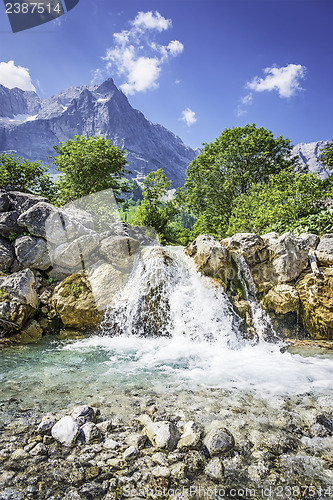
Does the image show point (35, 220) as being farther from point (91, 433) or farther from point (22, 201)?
point (91, 433)

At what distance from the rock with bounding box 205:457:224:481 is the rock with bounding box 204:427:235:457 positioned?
0.37ft

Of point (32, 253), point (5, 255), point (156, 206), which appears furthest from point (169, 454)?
point (156, 206)

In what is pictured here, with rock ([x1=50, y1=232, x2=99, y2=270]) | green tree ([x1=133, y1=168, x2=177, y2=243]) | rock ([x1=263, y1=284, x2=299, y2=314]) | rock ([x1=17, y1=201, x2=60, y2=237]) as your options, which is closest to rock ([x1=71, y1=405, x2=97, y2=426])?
rock ([x1=50, y1=232, x2=99, y2=270])

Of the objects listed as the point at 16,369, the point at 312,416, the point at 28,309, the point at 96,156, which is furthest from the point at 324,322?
the point at 96,156

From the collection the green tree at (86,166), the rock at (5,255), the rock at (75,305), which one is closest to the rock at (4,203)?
the rock at (5,255)

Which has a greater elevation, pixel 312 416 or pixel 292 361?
pixel 312 416

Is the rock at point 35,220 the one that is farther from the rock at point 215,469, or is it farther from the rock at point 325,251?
the rock at point 325,251

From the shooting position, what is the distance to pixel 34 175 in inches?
558

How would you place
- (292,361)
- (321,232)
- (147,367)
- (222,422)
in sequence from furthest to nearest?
(321,232), (292,361), (147,367), (222,422)

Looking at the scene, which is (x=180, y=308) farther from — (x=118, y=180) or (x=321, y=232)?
(x=118, y=180)

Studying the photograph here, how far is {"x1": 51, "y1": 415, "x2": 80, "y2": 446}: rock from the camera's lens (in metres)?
2.93

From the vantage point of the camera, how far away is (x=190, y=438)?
117 inches

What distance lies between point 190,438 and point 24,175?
1538 centimetres

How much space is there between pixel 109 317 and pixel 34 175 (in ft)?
34.0
